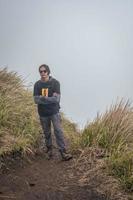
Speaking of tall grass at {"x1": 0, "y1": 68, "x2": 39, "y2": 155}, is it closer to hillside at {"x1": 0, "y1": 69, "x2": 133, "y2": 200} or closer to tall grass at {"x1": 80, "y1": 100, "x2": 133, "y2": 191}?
hillside at {"x1": 0, "y1": 69, "x2": 133, "y2": 200}

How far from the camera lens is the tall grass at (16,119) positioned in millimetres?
12586

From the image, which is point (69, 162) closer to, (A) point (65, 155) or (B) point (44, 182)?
(A) point (65, 155)

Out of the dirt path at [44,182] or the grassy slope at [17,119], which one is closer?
the dirt path at [44,182]

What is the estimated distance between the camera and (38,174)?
11.7 m

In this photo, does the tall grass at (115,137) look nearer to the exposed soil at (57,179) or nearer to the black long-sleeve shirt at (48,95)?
the exposed soil at (57,179)

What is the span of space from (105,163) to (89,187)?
0.96 meters

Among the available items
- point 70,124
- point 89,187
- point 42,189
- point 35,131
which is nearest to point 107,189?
point 89,187

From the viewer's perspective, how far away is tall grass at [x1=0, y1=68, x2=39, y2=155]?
41.3ft

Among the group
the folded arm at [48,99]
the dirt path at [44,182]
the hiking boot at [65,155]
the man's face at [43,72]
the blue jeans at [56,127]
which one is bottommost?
the dirt path at [44,182]

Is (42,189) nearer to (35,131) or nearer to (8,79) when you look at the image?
(35,131)

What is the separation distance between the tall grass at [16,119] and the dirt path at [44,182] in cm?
53

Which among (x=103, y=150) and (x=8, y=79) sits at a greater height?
(x=8, y=79)

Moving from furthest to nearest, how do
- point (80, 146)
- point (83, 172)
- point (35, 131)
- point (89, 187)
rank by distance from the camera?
1. point (35, 131)
2. point (80, 146)
3. point (83, 172)
4. point (89, 187)

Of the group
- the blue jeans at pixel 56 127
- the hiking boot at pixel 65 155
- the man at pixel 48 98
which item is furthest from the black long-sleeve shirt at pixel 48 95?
the hiking boot at pixel 65 155
